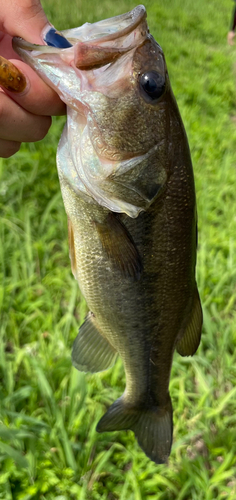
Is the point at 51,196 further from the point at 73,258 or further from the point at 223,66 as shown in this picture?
the point at 223,66

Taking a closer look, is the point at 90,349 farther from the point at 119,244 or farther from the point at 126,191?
the point at 126,191

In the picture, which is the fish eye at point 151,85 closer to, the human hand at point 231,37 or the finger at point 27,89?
the finger at point 27,89

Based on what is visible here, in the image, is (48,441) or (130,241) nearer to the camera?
(130,241)

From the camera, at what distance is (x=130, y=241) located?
3.64 ft

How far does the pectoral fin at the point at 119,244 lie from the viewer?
1103 mm

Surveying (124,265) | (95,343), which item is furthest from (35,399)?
(124,265)

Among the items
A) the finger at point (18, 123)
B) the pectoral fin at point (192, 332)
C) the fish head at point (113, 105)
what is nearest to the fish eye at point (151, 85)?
the fish head at point (113, 105)

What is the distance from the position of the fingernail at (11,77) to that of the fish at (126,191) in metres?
0.06

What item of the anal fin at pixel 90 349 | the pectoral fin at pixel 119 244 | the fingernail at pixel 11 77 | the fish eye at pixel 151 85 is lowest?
the anal fin at pixel 90 349

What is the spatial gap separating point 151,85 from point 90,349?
3.09ft

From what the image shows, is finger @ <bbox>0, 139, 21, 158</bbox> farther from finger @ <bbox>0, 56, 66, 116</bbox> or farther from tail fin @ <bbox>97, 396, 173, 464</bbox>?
tail fin @ <bbox>97, 396, 173, 464</bbox>

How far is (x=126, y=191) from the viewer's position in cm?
106

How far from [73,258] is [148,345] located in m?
0.43

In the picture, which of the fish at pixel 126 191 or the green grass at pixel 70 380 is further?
the green grass at pixel 70 380
